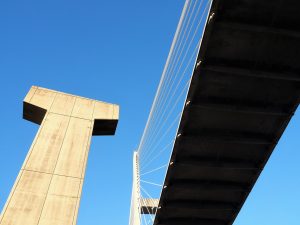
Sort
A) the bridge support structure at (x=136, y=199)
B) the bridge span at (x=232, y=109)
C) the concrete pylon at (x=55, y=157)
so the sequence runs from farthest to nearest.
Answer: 1. the bridge support structure at (x=136, y=199)
2. the concrete pylon at (x=55, y=157)
3. the bridge span at (x=232, y=109)

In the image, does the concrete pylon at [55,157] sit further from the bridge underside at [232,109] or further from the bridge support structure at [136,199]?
the bridge support structure at [136,199]

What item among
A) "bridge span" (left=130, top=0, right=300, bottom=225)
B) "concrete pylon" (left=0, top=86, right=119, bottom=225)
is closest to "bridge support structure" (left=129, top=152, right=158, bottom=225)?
"bridge span" (left=130, top=0, right=300, bottom=225)

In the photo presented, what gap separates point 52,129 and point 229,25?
6857 mm

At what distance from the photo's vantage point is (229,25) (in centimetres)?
1027

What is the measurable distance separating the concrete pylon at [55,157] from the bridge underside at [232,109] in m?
3.31

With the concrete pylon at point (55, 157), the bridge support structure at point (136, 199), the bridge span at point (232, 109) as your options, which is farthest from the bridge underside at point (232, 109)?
the concrete pylon at point (55, 157)

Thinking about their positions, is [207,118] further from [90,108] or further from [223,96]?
[90,108]

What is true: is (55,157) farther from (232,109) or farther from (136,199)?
(136,199)

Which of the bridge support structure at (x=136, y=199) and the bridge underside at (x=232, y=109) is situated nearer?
the bridge underside at (x=232, y=109)

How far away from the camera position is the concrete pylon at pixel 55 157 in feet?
34.9

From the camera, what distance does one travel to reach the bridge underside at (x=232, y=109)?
34.0 ft

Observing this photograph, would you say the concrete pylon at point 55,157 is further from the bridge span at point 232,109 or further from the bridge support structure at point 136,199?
the bridge support structure at point 136,199

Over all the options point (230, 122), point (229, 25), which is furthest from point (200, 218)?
point (229, 25)

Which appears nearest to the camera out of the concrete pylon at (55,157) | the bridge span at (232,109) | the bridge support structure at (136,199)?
the bridge span at (232,109)
